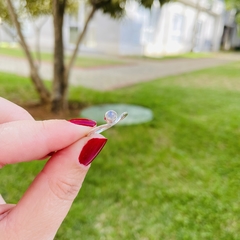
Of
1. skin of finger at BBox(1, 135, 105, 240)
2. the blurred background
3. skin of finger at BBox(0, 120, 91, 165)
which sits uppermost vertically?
skin of finger at BBox(0, 120, 91, 165)

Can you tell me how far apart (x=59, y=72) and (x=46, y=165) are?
6.76 feet

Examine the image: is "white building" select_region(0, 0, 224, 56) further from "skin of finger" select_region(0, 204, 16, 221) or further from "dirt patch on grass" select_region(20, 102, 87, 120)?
"skin of finger" select_region(0, 204, 16, 221)

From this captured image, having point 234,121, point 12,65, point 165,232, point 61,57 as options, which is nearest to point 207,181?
point 165,232

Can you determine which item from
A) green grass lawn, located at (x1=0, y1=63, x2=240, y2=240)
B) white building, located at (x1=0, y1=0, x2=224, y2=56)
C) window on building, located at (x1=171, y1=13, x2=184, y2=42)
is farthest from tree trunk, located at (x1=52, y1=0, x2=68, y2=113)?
window on building, located at (x1=171, y1=13, x2=184, y2=42)

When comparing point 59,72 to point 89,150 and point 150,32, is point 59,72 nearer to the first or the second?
point 89,150

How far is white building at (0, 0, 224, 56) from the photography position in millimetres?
8195

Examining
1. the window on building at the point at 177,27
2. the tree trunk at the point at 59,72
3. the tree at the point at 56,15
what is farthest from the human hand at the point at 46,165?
the window on building at the point at 177,27

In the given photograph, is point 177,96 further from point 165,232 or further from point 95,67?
point 95,67

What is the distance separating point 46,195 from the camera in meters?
0.51

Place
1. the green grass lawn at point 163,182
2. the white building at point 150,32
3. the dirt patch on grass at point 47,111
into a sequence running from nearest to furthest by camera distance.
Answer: the green grass lawn at point 163,182
the dirt patch on grass at point 47,111
the white building at point 150,32

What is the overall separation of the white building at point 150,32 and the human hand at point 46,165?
7075mm

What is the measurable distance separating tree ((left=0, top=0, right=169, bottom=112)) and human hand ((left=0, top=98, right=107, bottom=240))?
4.81 feet

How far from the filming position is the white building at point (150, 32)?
820 centimetres

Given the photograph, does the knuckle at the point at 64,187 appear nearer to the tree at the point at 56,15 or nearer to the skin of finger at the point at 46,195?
the skin of finger at the point at 46,195
